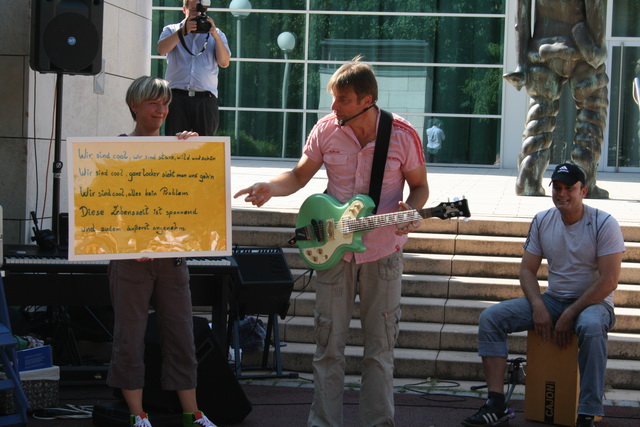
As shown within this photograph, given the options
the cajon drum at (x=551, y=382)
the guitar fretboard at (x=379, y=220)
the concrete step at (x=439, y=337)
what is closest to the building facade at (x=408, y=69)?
the concrete step at (x=439, y=337)

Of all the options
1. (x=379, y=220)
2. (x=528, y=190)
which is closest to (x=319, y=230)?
(x=379, y=220)

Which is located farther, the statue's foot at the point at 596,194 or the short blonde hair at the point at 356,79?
the statue's foot at the point at 596,194

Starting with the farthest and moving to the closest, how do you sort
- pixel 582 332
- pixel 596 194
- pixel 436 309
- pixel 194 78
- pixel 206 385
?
pixel 596 194
pixel 194 78
pixel 436 309
pixel 582 332
pixel 206 385

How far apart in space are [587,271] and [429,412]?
1.30 m

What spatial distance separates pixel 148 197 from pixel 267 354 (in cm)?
241

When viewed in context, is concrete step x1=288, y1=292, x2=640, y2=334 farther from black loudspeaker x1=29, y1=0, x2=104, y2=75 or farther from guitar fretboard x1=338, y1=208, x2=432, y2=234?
guitar fretboard x1=338, y1=208, x2=432, y2=234

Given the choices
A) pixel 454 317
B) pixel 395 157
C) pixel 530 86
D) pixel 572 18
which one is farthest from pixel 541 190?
pixel 395 157

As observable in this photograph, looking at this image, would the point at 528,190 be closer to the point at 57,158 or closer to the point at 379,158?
the point at 57,158

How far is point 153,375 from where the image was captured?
18.2ft

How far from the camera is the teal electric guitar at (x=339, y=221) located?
4668 mm

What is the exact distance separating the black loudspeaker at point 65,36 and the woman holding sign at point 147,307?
2.18 meters

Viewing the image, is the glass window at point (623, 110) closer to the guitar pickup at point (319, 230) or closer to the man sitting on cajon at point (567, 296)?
the man sitting on cajon at point (567, 296)

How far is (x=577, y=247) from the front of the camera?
237 inches

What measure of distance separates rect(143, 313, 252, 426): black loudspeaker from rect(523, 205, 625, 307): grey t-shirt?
2.05m
